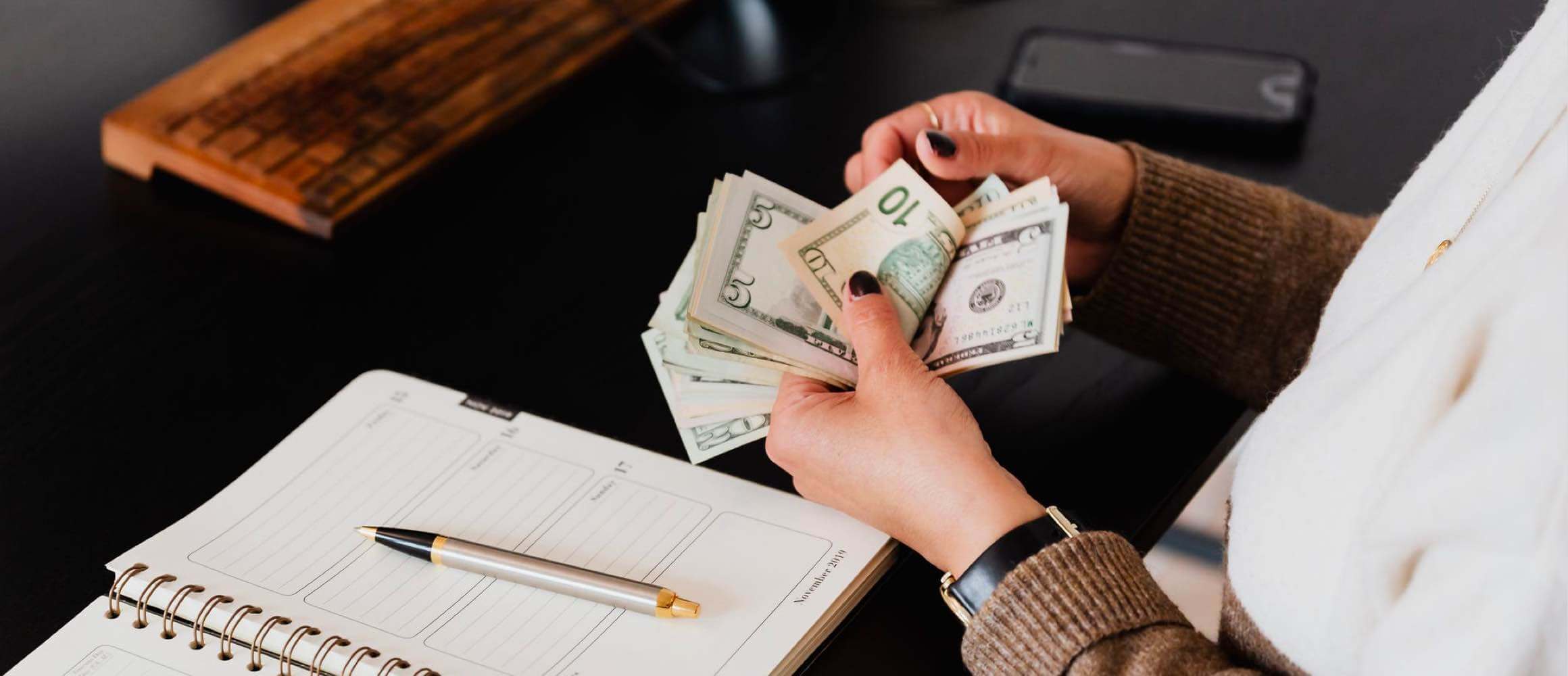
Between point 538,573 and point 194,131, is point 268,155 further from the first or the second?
point 538,573

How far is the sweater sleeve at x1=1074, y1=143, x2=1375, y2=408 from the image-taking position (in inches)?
38.0

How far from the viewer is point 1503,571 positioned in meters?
0.55

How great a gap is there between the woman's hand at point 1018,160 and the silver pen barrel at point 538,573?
0.38m

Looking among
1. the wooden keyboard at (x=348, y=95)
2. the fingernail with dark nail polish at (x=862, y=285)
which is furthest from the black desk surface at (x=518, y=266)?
the fingernail with dark nail polish at (x=862, y=285)

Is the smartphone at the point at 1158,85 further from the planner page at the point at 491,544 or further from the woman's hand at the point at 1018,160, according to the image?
the planner page at the point at 491,544

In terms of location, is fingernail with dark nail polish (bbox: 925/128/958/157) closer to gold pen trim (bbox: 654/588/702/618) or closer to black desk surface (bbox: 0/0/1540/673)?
black desk surface (bbox: 0/0/1540/673)

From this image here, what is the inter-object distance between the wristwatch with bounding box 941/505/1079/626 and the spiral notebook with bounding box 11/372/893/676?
0.07m

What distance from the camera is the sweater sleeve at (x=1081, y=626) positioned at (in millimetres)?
685

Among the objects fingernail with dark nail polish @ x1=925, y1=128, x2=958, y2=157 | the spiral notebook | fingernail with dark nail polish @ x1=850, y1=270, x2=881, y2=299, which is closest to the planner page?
the spiral notebook

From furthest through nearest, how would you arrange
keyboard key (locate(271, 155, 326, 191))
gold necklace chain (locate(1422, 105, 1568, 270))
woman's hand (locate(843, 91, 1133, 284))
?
keyboard key (locate(271, 155, 326, 191)) < woman's hand (locate(843, 91, 1133, 284)) < gold necklace chain (locate(1422, 105, 1568, 270))

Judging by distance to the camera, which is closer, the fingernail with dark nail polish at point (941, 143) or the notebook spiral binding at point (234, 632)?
the notebook spiral binding at point (234, 632)

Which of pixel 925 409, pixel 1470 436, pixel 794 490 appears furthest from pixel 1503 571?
pixel 794 490

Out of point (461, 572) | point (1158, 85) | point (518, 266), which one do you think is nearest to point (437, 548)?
point (461, 572)

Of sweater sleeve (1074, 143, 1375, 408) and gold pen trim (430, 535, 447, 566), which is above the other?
sweater sleeve (1074, 143, 1375, 408)
